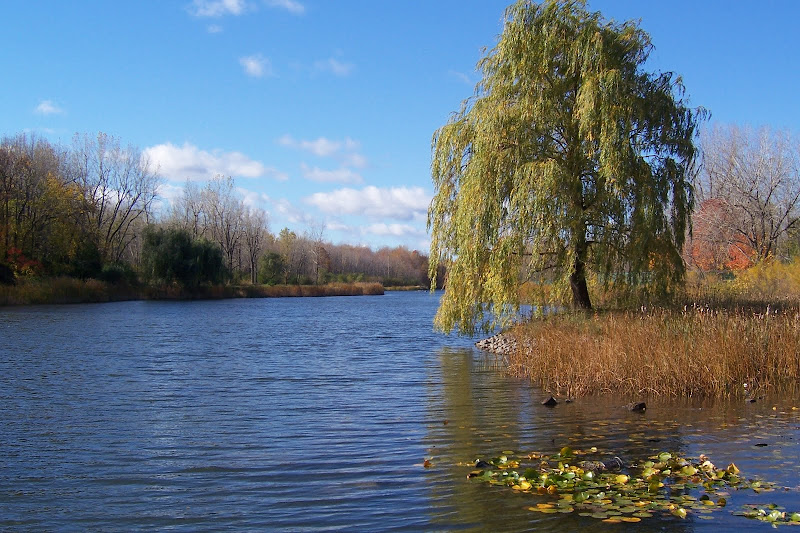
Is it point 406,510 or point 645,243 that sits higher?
point 645,243

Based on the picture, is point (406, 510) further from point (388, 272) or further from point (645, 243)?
point (388, 272)

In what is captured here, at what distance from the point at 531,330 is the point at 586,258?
11.6 feet

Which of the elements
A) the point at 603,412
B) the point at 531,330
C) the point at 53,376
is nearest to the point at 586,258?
the point at 531,330

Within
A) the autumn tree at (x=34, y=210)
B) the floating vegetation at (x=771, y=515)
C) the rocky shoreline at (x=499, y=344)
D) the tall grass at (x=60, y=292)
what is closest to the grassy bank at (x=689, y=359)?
the floating vegetation at (x=771, y=515)

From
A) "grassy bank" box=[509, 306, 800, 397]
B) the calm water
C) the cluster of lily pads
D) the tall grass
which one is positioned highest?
the tall grass

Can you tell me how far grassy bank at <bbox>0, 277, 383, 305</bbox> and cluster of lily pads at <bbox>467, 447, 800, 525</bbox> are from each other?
44.0 metres

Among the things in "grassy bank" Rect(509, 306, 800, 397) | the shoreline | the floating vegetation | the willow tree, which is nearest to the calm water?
the floating vegetation

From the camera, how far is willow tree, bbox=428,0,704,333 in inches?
671

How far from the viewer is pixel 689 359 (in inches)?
465

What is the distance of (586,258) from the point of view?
1847 cm

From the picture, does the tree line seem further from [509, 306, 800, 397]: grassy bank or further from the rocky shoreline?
[509, 306, 800, 397]: grassy bank

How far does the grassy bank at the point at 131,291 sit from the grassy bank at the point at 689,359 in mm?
41537

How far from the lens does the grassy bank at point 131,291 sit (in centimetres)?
4431

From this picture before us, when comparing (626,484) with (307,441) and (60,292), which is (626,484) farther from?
(60,292)
